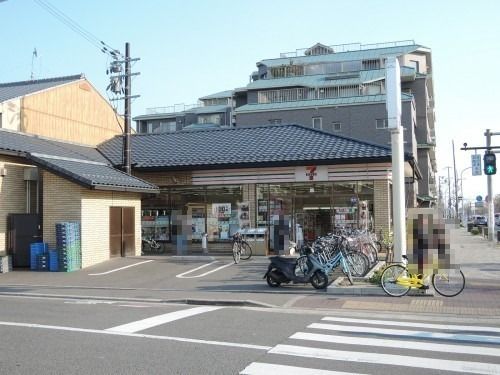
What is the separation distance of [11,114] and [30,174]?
412cm

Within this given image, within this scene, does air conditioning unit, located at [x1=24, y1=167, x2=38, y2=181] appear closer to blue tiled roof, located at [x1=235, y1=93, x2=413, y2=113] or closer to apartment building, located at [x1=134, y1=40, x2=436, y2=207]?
apartment building, located at [x1=134, y1=40, x2=436, y2=207]

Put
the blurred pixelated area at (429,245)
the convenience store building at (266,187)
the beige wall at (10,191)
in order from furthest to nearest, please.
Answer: the convenience store building at (266,187)
the beige wall at (10,191)
the blurred pixelated area at (429,245)

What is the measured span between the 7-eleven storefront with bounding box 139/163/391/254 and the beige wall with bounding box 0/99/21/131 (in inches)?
229

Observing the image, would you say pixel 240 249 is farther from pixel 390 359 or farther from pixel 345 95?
pixel 345 95

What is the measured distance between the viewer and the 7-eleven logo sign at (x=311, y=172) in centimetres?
2247

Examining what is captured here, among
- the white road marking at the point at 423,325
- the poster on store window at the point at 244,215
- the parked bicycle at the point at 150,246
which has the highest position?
the poster on store window at the point at 244,215

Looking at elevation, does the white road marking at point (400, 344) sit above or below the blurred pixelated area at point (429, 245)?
below

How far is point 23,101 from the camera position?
24.1 metres

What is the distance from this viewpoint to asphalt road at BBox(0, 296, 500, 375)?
6.69 meters

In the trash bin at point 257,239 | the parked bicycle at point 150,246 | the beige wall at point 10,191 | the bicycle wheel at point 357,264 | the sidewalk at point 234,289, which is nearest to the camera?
the sidewalk at point 234,289

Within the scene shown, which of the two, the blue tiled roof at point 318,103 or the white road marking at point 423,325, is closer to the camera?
the white road marking at point 423,325

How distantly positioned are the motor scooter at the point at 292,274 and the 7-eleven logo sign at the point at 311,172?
8138mm

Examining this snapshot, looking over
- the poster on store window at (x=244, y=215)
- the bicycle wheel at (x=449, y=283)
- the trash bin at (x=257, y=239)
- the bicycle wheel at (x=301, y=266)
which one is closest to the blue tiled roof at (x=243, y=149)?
the poster on store window at (x=244, y=215)

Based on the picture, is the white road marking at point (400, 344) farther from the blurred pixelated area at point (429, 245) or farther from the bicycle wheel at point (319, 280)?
the bicycle wheel at point (319, 280)
